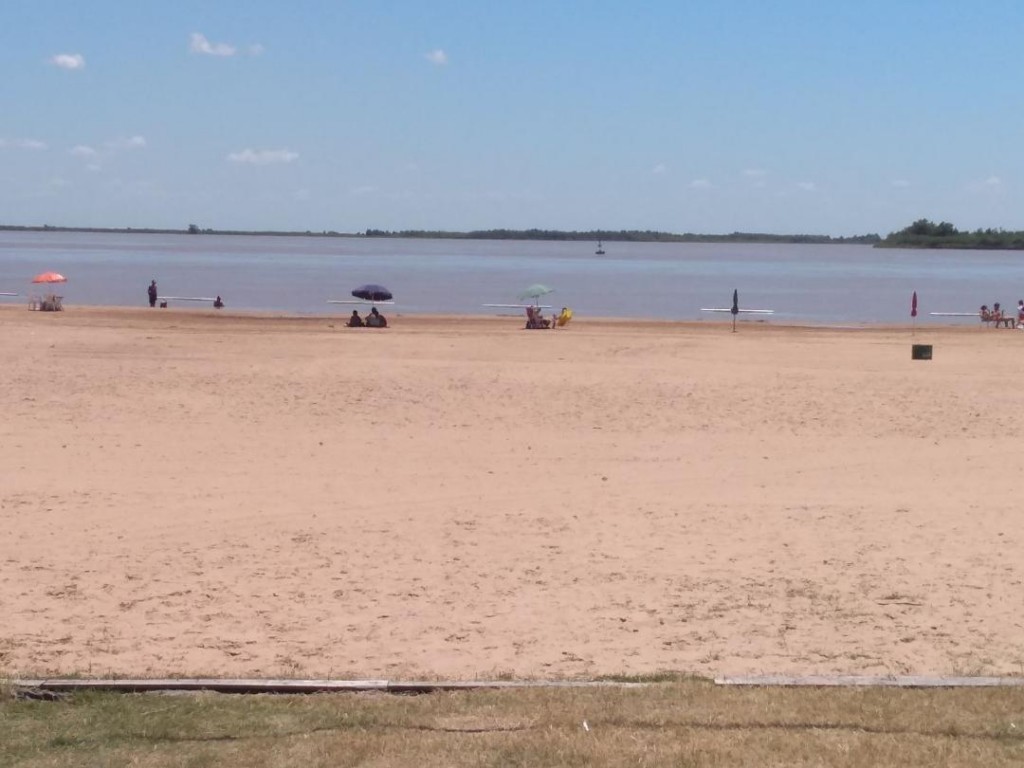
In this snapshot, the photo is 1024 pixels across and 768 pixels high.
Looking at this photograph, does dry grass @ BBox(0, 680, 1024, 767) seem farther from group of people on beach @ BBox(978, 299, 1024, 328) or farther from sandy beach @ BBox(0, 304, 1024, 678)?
group of people on beach @ BBox(978, 299, 1024, 328)

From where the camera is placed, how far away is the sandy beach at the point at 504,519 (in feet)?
24.7

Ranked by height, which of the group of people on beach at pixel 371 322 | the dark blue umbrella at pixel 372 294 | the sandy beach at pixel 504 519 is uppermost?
the dark blue umbrella at pixel 372 294

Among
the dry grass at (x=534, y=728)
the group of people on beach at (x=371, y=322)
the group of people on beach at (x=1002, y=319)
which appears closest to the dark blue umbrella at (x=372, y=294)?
the group of people on beach at (x=371, y=322)

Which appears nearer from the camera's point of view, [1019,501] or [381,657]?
[381,657]

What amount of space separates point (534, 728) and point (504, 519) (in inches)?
240

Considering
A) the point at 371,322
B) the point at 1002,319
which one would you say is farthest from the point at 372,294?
the point at 1002,319

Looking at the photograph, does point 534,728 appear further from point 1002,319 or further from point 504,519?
point 1002,319

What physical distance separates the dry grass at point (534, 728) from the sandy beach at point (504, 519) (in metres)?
1.11

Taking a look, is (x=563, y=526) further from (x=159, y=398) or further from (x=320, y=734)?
(x=159, y=398)

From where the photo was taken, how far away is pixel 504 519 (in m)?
11.2

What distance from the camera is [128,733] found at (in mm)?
5141

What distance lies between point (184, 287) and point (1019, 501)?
59.0 m

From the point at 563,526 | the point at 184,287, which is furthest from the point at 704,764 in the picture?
Answer: the point at 184,287

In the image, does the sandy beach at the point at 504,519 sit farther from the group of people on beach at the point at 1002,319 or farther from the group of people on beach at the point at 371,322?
the group of people on beach at the point at 1002,319
